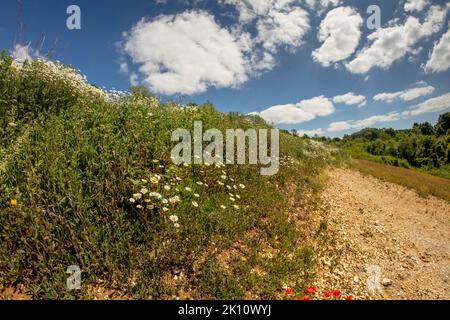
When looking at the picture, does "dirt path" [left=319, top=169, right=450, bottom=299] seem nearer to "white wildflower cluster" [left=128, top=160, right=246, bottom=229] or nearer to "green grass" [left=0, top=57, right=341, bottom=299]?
"green grass" [left=0, top=57, right=341, bottom=299]

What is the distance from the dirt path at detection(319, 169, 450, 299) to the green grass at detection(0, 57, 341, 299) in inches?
28.3

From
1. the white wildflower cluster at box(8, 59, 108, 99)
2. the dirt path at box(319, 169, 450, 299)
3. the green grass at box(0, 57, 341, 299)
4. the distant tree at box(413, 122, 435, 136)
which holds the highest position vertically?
the distant tree at box(413, 122, 435, 136)

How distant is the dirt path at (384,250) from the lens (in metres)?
5.08

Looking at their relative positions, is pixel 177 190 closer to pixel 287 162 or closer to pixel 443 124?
pixel 287 162

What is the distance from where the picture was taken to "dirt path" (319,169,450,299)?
16.7 ft

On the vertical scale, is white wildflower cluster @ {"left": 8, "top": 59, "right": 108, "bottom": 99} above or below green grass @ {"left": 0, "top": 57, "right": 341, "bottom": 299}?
above

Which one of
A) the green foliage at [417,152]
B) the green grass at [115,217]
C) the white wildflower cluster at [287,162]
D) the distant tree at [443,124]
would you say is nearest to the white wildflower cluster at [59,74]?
the green grass at [115,217]

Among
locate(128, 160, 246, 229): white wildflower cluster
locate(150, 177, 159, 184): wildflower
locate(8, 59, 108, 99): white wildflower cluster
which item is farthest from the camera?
locate(8, 59, 108, 99): white wildflower cluster

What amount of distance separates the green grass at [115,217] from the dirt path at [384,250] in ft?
2.36

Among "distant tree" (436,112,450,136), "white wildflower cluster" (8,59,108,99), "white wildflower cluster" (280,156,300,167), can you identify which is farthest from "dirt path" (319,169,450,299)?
"distant tree" (436,112,450,136)

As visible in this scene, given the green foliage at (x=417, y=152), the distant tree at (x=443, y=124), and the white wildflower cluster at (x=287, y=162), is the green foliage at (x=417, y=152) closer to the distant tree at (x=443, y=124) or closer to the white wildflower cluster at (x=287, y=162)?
the distant tree at (x=443, y=124)

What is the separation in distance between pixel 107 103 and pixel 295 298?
6.38m

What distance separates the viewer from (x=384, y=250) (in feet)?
21.1
